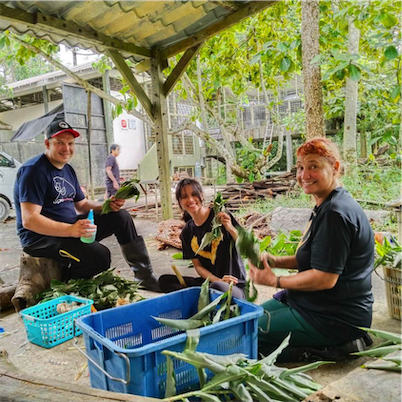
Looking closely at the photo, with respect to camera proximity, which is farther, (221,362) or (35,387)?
(221,362)

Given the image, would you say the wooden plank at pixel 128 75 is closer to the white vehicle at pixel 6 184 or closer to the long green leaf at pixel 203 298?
the long green leaf at pixel 203 298

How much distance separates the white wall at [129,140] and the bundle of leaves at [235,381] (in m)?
15.2

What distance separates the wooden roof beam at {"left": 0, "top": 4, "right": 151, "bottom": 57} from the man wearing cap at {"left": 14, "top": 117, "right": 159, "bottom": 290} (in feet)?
5.01

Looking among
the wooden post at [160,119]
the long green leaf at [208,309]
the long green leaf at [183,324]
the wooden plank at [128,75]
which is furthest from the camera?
the wooden post at [160,119]

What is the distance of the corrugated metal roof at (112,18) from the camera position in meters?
4.32

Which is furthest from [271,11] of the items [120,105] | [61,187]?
[61,187]

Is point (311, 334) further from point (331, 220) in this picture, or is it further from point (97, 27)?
point (97, 27)

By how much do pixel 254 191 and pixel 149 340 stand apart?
24.2 feet

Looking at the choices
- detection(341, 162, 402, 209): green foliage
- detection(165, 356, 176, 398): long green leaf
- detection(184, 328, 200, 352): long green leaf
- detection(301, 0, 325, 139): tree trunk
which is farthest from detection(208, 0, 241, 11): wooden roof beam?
detection(341, 162, 402, 209): green foliage

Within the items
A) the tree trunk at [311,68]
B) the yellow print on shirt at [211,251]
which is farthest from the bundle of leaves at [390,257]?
the tree trunk at [311,68]

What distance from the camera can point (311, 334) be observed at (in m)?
2.29

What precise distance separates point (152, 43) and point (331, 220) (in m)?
4.77

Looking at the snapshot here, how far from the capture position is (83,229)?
3246 millimetres

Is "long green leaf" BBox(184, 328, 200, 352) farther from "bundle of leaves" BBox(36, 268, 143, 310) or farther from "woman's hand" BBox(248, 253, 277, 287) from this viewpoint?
"bundle of leaves" BBox(36, 268, 143, 310)
